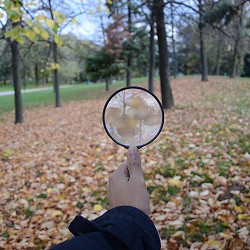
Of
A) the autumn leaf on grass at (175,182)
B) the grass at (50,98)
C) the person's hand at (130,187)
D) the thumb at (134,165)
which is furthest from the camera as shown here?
the grass at (50,98)

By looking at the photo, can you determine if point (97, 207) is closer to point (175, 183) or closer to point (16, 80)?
point (175, 183)

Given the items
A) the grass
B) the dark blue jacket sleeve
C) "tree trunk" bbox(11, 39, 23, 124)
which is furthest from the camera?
the grass

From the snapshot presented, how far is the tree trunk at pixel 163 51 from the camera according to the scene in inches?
392

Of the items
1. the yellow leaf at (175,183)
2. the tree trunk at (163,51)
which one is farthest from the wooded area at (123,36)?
the yellow leaf at (175,183)

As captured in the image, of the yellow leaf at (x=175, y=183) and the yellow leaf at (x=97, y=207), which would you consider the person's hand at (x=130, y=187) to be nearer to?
the yellow leaf at (x=97, y=207)

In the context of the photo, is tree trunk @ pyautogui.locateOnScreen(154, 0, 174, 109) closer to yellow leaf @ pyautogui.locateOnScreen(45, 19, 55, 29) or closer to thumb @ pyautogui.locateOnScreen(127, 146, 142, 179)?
yellow leaf @ pyautogui.locateOnScreen(45, 19, 55, 29)

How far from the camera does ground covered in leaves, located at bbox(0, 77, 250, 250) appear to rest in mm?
3586

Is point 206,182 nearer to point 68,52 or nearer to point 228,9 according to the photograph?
point 228,9

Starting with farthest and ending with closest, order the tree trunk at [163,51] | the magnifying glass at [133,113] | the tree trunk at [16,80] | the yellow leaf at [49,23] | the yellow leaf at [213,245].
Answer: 1. the tree trunk at [16,80]
2. the tree trunk at [163,51]
3. the yellow leaf at [49,23]
4. the yellow leaf at [213,245]
5. the magnifying glass at [133,113]

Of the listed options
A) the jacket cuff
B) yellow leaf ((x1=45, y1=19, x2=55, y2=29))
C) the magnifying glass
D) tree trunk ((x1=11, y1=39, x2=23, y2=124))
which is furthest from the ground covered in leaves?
tree trunk ((x1=11, y1=39, x2=23, y2=124))

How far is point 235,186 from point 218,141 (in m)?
2.33

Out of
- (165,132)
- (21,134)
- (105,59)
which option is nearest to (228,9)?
(165,132)

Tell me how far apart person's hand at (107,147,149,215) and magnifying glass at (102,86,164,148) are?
1.71ft

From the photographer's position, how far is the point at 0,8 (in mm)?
3387
